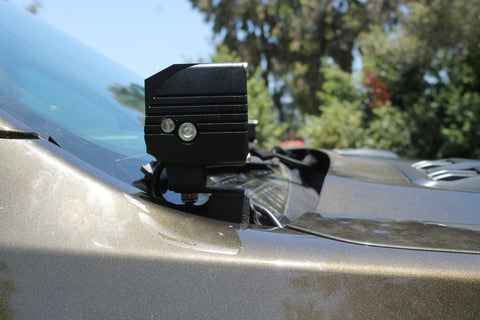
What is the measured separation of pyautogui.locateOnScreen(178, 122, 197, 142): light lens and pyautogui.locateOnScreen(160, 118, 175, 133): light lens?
0.02 metres

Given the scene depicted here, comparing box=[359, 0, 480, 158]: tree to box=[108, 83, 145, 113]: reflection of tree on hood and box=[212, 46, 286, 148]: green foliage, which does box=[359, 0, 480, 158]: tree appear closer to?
box=[212, 46, 286, 148]: green foliage

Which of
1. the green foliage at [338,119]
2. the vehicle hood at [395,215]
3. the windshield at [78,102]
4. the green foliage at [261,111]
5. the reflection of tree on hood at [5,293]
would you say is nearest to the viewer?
the reflection of tree on hood at [5,293]

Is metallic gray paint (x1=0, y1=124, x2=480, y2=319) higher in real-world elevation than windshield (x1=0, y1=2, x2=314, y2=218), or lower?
lower

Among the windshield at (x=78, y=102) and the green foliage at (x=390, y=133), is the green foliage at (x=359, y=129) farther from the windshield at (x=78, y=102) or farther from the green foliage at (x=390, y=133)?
the windshield at (x=78, y=102)

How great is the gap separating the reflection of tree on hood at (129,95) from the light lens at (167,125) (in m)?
0.86

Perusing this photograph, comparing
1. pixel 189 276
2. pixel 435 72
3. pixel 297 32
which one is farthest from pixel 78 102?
pixel 297 32

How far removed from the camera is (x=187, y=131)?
1.03 m

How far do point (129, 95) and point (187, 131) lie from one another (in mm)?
1052

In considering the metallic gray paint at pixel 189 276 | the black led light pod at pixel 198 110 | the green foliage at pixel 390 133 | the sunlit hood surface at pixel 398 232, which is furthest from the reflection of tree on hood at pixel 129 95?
the green foliage at pixel 390 133

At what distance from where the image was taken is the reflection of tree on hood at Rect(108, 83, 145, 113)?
1.84 m

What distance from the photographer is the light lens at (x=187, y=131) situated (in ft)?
3.36

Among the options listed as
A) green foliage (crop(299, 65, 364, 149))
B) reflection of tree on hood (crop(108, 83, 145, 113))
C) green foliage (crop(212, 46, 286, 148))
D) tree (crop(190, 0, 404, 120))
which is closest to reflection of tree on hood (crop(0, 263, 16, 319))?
reflection of tree on hood (crop(108, 83, 145, 113))

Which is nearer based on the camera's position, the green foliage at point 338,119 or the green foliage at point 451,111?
the green foliage at point 451,111

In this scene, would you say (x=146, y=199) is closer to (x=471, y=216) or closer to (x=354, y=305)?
(x=354, y=305)
